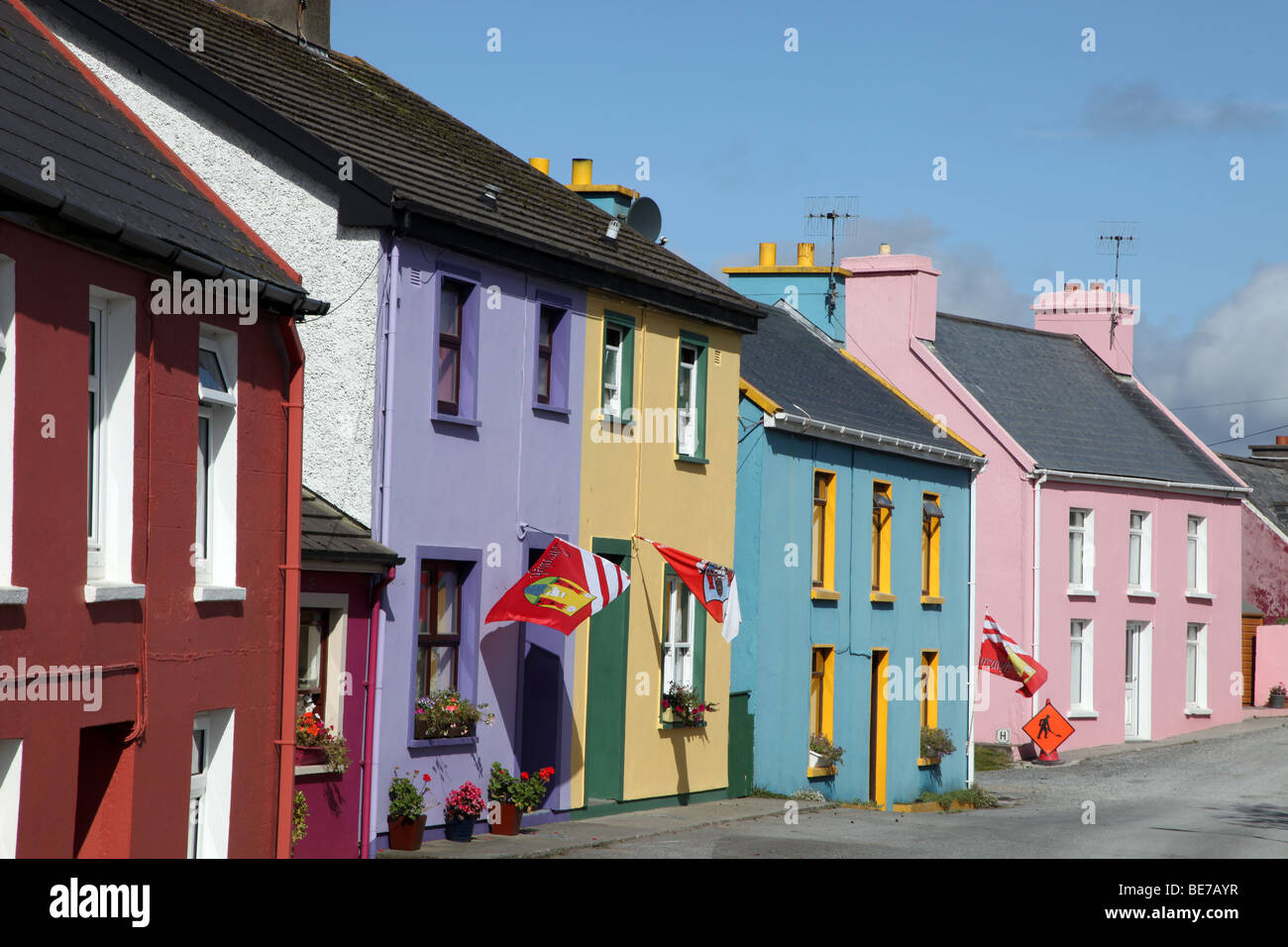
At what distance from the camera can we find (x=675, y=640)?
22.0 meters

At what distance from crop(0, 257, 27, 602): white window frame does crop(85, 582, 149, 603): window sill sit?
840 mm

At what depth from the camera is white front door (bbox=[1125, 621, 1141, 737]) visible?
38.8 m

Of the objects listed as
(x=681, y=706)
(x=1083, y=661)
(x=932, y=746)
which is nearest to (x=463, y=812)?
(x=681, y=706)

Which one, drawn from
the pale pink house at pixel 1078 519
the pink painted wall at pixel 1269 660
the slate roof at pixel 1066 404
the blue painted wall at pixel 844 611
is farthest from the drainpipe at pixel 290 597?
the pink painted wall at pixel 1269 660

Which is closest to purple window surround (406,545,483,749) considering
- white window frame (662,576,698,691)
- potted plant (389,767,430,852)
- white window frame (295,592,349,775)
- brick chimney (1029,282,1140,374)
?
potted plant (389,767,430,852)

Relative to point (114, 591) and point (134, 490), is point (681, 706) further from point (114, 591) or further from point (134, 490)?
point (114, 591)

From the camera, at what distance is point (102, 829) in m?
11.3

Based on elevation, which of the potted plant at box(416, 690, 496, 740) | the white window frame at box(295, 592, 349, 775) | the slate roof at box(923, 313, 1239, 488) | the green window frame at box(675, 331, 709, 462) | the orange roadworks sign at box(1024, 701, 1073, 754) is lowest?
the orange roadworks sign at box(1024, 701, 1073, 754)

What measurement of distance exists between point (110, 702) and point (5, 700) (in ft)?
4.55

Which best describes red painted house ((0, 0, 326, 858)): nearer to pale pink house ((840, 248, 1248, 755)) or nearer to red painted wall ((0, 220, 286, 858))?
red painted wall ((0, 220, 286, 858))

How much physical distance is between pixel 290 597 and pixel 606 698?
7.14 m

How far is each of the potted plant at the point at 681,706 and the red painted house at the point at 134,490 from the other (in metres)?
8.28

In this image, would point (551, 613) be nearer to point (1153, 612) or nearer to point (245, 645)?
point (245, 645)
